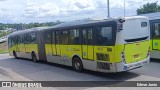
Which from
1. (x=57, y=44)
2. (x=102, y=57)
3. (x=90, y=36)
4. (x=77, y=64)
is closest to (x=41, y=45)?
(x=57, y=44)

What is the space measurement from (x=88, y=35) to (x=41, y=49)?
725cm

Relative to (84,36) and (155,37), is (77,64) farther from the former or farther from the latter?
(155,37)

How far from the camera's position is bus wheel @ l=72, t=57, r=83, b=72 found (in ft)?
46.1

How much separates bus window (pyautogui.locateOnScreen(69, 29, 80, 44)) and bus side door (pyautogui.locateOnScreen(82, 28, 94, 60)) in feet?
2.18

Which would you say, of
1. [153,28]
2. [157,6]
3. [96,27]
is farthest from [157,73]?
[157,6]

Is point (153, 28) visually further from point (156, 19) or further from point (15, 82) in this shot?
point (15, 82)

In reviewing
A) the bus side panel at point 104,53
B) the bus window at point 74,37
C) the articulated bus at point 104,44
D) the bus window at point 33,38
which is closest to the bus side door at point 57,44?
the articulated bus at point 104,44

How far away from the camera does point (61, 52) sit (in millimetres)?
16062

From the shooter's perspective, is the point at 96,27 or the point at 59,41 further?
the point at 59,41

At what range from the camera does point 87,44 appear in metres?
13.2

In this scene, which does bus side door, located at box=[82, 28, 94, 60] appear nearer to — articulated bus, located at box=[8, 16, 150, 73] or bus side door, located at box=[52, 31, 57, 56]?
articulated bus, located at box=[8, 16, 150, 73]

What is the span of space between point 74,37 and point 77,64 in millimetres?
1431

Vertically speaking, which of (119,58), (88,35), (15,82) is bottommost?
(15,82)

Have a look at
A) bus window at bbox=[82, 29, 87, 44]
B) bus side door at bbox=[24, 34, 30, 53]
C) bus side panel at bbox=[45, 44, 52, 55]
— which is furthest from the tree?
bus window at bbox=[82, 29, 87, 44]
